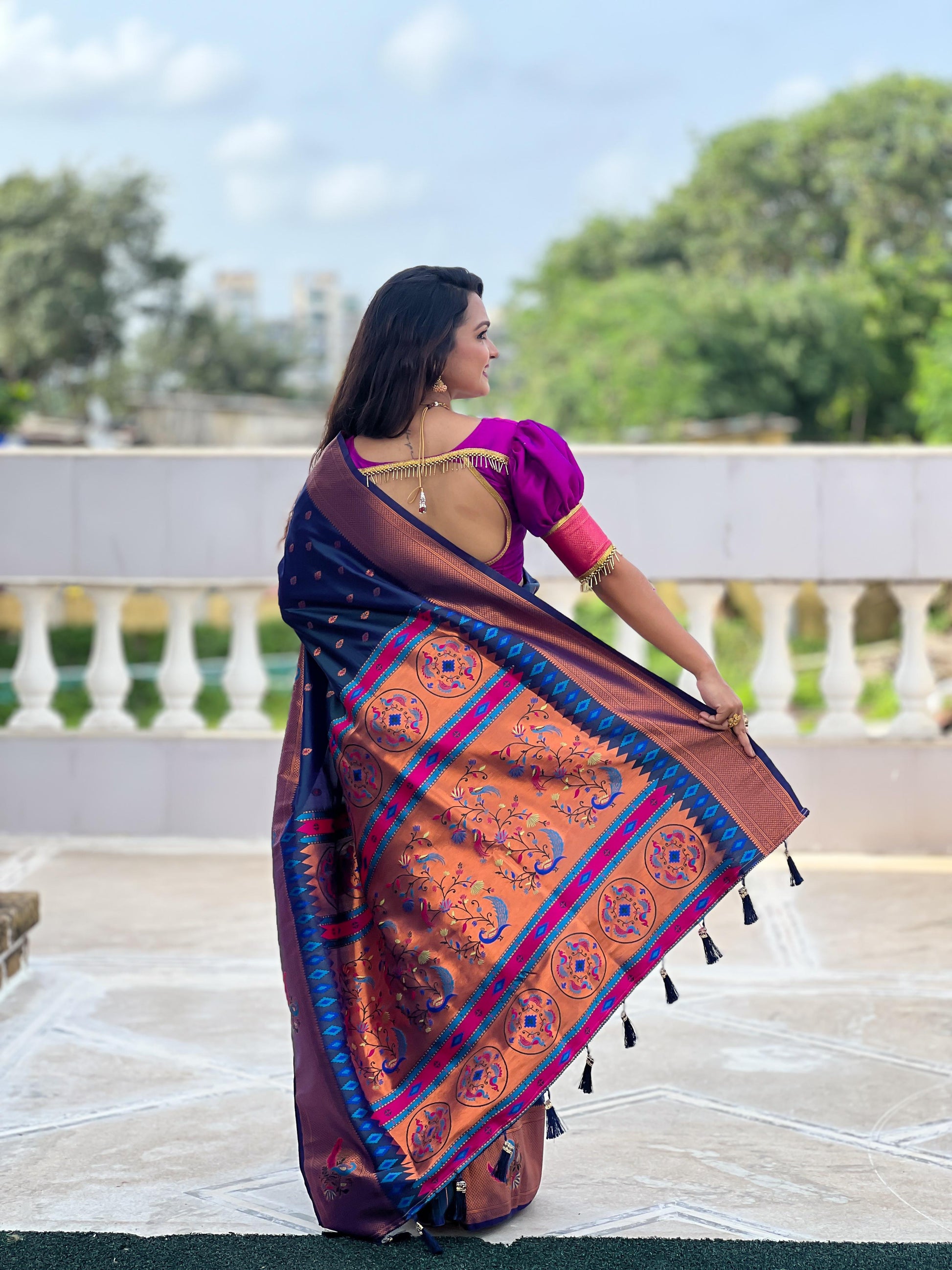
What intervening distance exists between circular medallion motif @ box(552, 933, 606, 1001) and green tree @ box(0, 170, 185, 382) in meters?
35.3

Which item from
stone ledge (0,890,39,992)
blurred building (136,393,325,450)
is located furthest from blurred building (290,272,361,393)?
stone ledge (0,890,39,992)

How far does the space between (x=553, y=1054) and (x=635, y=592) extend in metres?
0.76

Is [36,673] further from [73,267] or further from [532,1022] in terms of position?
[73,267]

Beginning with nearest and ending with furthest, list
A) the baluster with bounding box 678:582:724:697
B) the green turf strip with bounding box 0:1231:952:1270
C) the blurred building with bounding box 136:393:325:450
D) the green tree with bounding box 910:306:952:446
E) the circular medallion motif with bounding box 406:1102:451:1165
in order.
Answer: the green turf strip with bounding box 0:1231:952:1270 < the circular medallion motif with bounding box 406:1102:451:1165 < the baluster with bounding box 678:582:724:697 < the green tree with bounding box 910:306:952:446 < the blurred building with bounding box 136:393:325:450

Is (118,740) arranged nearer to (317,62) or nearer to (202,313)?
(202,313)

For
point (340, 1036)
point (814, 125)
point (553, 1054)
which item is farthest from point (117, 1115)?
point (814, 125)

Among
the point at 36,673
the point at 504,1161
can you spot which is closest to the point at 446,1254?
the point at 504,1161

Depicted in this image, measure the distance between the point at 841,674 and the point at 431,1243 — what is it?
334cm

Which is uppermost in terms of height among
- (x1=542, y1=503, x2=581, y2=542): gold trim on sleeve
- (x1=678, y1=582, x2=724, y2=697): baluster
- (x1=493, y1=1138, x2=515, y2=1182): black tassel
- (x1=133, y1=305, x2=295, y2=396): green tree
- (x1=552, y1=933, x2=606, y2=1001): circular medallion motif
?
(x1=133, y1=305, x2=295, y2=396): green tree

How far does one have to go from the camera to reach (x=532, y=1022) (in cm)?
249

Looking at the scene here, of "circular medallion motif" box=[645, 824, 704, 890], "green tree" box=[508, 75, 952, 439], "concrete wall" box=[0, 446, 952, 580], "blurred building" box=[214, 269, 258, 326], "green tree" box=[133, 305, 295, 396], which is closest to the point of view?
"circular medallion motif" box=[645, 824, 704, 890]

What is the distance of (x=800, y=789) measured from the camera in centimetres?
533

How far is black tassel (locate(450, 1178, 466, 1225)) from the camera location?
2.50 metres

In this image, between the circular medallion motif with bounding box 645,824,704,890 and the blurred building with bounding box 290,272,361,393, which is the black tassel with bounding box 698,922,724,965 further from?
the blurred building with bounding box 290,272,361,393
